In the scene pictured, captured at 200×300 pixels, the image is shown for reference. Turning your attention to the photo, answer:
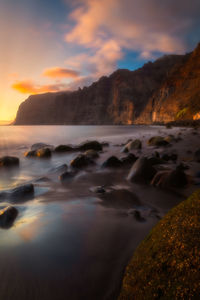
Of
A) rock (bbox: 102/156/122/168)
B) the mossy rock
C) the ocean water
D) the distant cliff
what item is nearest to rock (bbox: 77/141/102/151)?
rock (bbox: 102/156/122/168)

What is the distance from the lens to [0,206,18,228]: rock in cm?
212

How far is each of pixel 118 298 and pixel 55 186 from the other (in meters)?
2.74

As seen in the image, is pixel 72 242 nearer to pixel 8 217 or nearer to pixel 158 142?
pixel 8 217

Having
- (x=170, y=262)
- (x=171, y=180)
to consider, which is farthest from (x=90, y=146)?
(x=170, y=262)

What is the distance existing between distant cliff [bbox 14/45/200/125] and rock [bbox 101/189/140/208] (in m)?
49.1

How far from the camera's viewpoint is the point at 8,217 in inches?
87.5

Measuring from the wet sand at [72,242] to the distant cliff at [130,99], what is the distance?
49.6 m

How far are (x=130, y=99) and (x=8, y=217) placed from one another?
381ft

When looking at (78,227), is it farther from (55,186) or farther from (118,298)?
(55,186)

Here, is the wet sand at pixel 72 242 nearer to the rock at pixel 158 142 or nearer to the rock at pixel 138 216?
the rock at pixel 138 216

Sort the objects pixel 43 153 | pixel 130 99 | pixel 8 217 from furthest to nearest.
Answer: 1. pixel 130 99
2. pixel 43 153
3. pixel 8 217

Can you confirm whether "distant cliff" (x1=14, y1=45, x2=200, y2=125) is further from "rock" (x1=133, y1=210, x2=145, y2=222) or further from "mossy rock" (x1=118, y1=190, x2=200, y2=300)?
"mossy rock" (x1=118, y1=190, x2=200, y2=300)

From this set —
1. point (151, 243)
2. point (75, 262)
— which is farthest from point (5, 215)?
point (151, 243)

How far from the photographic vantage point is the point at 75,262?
1534mm
